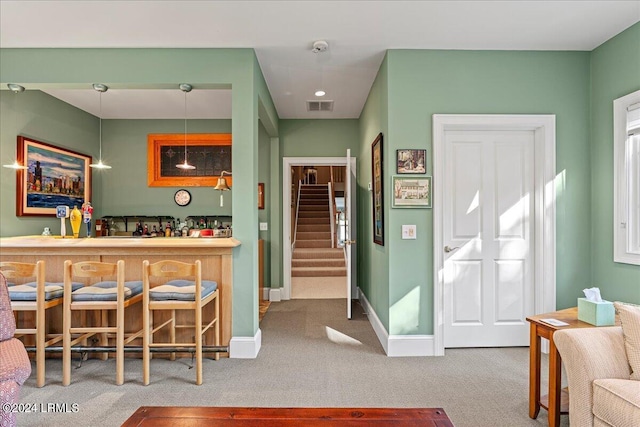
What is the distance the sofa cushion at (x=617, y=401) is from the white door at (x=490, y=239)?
65.8 inches

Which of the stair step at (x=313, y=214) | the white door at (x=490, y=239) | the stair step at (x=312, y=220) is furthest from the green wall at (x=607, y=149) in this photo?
the stair step at (x=313, y=214)

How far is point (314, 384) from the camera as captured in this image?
2.66 meters

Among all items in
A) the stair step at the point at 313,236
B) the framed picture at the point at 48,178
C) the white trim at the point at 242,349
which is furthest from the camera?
the stair step at the point at 313,236

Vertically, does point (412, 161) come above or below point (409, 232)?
above

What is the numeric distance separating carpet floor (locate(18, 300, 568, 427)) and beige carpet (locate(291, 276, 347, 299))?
7.03 feet

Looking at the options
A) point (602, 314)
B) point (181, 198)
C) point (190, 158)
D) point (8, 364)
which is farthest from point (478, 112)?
point (181, 198)

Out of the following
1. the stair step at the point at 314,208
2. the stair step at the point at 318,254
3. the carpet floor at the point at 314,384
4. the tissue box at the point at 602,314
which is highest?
the stair step at the point at 314,208

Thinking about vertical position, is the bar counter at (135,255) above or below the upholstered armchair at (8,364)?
above

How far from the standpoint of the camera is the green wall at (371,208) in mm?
3387

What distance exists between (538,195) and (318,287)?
12.8 feet

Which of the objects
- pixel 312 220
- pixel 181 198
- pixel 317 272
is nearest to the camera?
pixel 181 198

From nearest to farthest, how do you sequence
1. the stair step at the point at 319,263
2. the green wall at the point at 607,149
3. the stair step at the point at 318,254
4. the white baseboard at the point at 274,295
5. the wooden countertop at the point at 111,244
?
1. the green wall at the point at 607,149
2. the wooden countertop at the point at 111,244
3. the white baseboard at the point at 274,295
4. the stair step at the point at 319,263
5. the stair step at the point at 318,254

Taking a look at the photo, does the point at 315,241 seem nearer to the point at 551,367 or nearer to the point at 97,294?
the point at 97,294

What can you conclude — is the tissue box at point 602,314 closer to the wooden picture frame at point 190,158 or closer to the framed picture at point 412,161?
the framed picture at point 412,161
